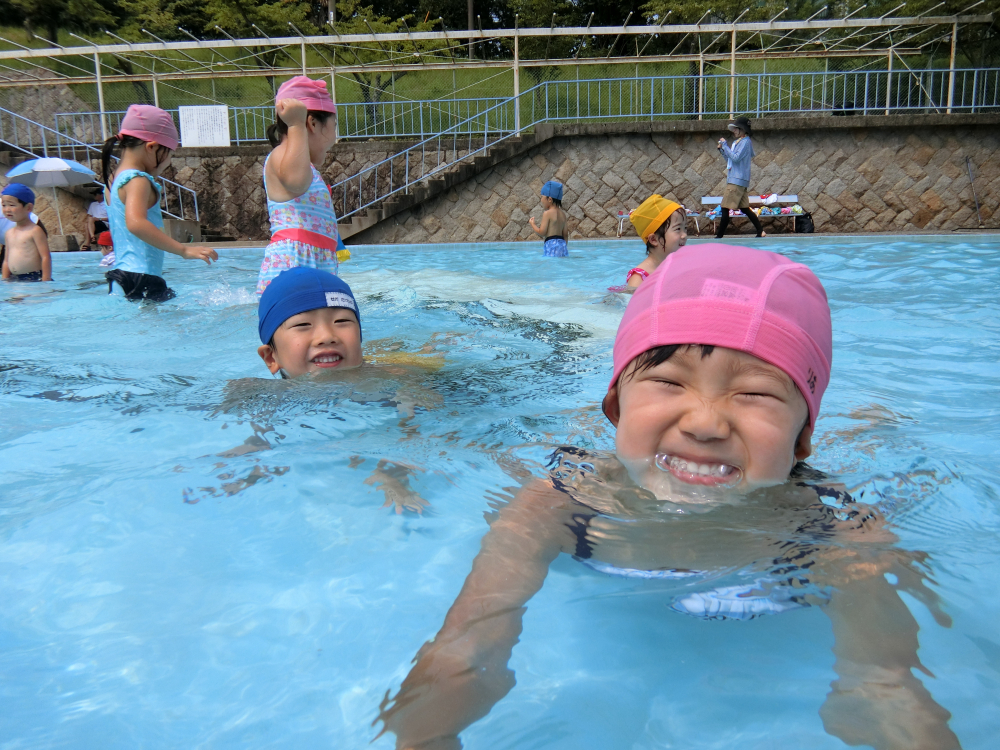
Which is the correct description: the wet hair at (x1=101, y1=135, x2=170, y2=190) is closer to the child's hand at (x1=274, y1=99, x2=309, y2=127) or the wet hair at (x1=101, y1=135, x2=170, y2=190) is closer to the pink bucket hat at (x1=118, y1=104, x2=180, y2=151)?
the pink bucket hat at (x1=118, y1=104, x2=180, y2=151)

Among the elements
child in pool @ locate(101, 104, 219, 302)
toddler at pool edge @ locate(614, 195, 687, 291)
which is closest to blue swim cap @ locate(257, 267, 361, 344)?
child in pool @ locate(101, 104, 219, 302)

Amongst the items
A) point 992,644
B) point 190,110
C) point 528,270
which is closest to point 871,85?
point 528,270

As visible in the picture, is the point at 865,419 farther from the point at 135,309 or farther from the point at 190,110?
the point at 190,110

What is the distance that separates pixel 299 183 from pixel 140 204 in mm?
1773

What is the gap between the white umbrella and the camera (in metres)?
11.8

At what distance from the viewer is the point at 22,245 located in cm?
801

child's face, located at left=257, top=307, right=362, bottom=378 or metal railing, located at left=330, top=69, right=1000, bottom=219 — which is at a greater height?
metal railing, located at left=330, top=69, right=1000, bottom=219

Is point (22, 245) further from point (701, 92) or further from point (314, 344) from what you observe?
point (701, 92)

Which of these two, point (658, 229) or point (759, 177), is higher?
point (759, 177)

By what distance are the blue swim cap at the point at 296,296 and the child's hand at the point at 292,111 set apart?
2.76 feet

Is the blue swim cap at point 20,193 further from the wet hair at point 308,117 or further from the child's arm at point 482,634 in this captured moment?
the child's arm at point 482,634

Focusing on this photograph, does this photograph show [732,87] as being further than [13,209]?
Yes

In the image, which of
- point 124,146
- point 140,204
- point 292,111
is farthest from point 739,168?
point 292,111

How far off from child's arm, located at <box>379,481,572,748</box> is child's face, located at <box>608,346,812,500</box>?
0.30 meters
